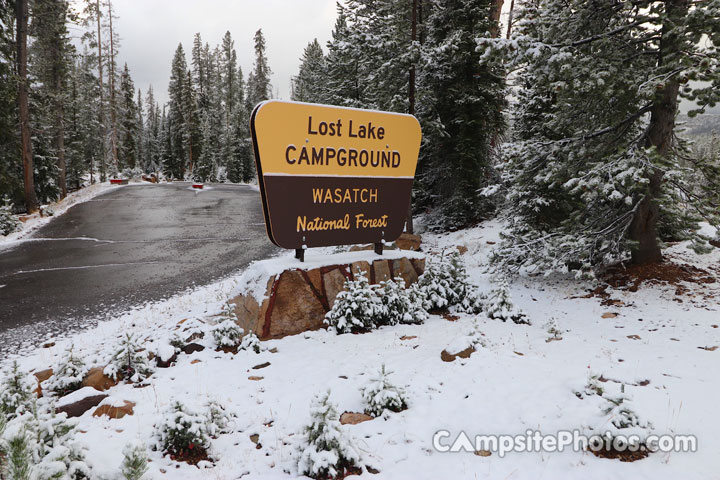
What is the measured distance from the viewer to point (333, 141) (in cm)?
685

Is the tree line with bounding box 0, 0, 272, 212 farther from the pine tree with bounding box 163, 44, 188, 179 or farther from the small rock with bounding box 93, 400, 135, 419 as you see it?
the small rock with bounding box 93, 400, 135, 419

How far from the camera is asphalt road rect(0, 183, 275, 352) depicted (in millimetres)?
7848

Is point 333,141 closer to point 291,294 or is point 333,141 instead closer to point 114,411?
point 291,294

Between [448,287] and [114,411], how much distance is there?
5.67 meters

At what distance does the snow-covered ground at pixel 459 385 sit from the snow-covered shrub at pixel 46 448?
0.26 meters

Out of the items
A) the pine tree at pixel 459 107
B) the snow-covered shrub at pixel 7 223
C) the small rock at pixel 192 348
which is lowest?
the small rock at pixel 192 348

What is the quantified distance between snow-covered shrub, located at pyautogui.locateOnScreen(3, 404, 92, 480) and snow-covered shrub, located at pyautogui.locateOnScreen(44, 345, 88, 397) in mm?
2230

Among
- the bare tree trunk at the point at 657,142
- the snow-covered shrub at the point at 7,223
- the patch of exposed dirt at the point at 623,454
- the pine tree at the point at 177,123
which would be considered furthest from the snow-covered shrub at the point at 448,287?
the pine tree at the point at 177,123

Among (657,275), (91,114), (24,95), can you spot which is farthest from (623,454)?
(91,114)

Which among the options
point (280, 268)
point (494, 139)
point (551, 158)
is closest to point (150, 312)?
point (280, 268)

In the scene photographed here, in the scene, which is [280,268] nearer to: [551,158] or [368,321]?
[368,321]

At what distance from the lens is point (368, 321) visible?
6527 millimetres

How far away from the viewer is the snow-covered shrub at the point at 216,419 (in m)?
3.57

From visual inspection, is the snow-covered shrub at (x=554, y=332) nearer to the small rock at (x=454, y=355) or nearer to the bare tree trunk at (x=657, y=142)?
the small rock at (x=454, y=355)
